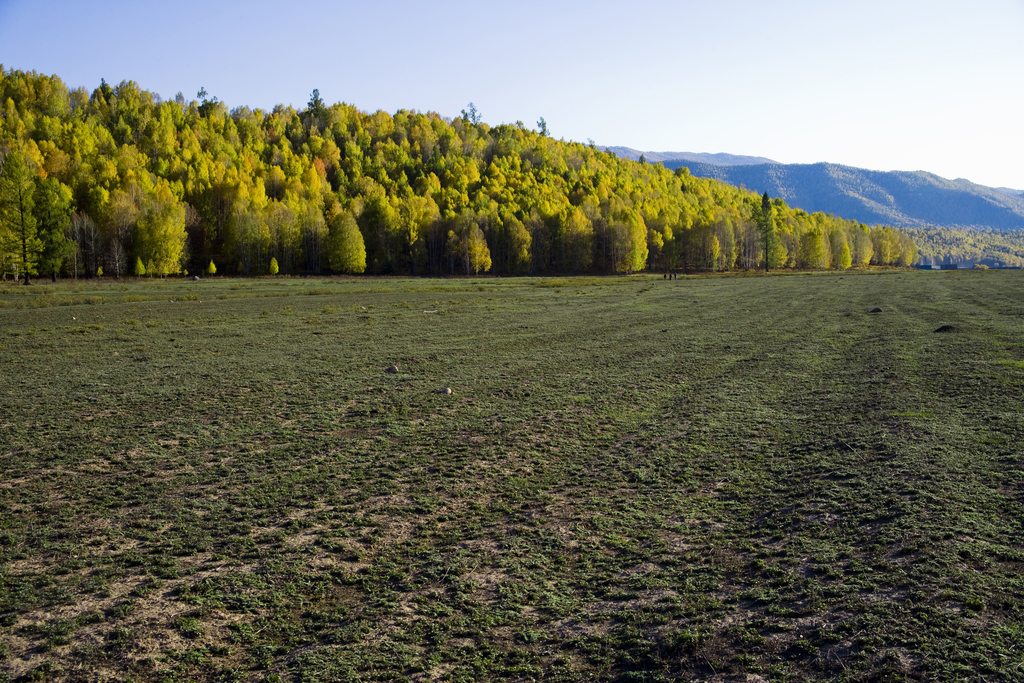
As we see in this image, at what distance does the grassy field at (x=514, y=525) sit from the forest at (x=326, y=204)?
235 ft

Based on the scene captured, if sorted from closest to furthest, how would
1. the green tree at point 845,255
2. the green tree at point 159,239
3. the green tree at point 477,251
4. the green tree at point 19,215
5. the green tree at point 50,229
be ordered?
the green tree at point 19,215
the green tree at point 50,229
the green tree at point 159,239
the green tree at point 477,251
the green tree at point 845,255

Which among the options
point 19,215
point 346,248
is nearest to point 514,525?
point 19,215

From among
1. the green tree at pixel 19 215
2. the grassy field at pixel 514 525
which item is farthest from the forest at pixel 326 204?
the grassy field at pixel 514 525

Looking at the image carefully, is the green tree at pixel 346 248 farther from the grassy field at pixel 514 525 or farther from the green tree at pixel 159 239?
the grassy field at pixel 514 525

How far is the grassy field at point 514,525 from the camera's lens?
4117 mm

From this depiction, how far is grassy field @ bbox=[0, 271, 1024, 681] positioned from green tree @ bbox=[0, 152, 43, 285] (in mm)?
62937

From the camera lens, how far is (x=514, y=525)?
247 inches

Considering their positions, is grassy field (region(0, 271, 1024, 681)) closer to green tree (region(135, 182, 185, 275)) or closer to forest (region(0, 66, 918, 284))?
forest (region(0, 66, 918, 284))

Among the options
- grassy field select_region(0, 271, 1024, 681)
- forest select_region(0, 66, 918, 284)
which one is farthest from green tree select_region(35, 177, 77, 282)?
grassy field select_region(0, 271, 1024, 681)

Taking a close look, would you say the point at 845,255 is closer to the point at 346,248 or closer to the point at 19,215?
the point at 346,248

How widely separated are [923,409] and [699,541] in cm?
702

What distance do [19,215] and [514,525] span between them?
257 ft

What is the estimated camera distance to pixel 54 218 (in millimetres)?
67812

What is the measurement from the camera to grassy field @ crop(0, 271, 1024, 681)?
412 cm
